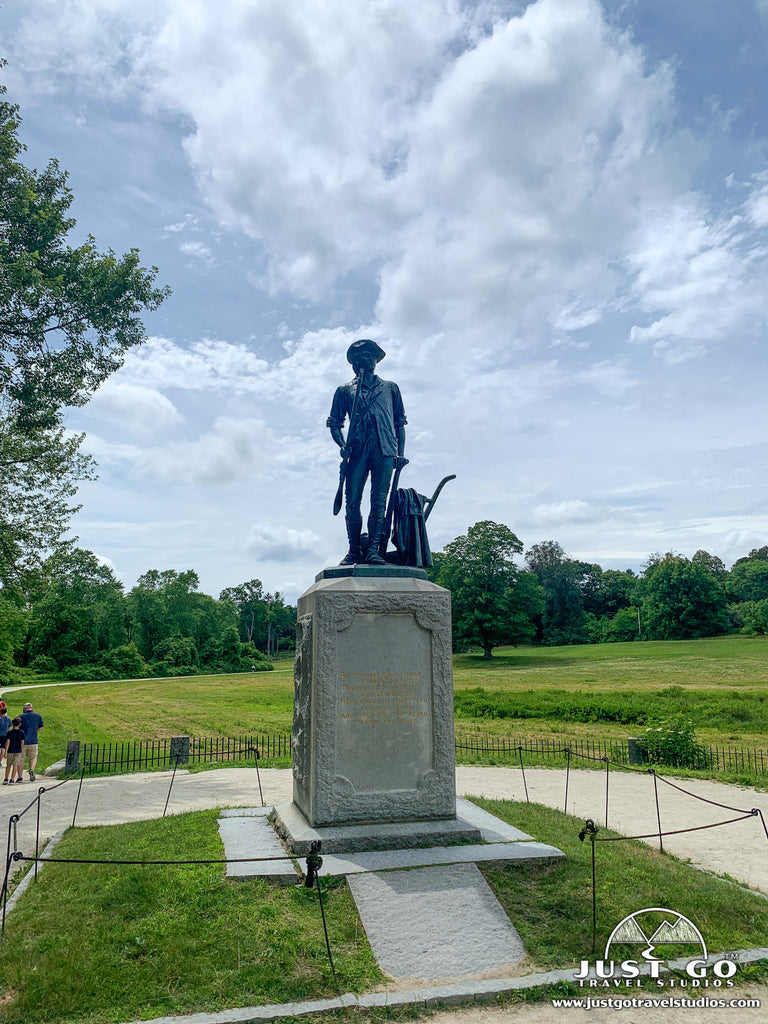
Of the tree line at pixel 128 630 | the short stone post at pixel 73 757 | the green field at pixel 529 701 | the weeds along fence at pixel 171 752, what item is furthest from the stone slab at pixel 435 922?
the tree line at pixel 128 630

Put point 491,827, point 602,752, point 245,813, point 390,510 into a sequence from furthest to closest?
point 602,752 < point 245,813 < point 390,510 < point 491,827

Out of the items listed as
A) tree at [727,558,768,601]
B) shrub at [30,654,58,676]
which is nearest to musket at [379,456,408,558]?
shrub at [30,654,58,676]

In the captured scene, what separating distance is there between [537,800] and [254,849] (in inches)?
264

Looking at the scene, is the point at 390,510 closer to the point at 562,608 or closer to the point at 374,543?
the point at 374,543

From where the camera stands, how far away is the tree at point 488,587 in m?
53.6

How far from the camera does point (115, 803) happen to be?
42.4 ft

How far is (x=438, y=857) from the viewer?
6.79 m

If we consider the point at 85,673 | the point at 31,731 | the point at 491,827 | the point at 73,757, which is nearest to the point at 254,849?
the point at 491,827

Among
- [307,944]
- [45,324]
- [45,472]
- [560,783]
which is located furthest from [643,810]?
[45,472]

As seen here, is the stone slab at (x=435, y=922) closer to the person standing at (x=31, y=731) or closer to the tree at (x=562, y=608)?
the person standing at (x=31, y=731)

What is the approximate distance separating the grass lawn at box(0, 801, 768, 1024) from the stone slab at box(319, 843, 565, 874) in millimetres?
118

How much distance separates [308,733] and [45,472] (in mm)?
17875

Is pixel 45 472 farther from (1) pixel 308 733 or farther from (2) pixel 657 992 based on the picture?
(2) pixel 657 992

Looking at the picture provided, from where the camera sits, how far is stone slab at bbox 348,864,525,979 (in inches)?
212
